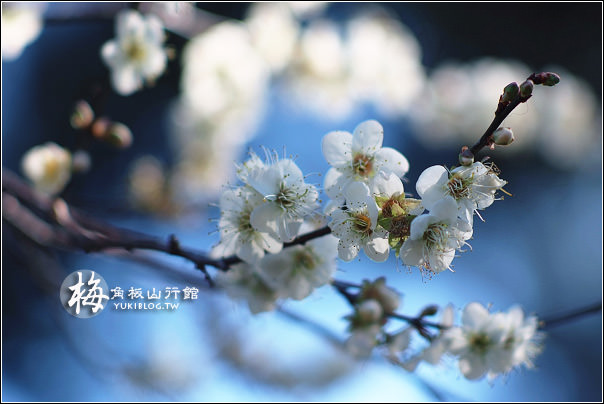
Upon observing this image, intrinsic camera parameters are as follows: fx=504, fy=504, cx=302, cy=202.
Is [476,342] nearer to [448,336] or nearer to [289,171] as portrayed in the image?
[448,336]

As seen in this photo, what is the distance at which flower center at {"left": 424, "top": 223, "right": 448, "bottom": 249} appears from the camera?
33.6 inches

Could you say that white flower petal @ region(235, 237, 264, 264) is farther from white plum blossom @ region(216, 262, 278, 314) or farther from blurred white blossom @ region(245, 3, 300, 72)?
blurred white blossom @ region(245, 3, 300, 72)

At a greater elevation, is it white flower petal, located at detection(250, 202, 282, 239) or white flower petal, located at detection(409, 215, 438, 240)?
white flower petal, located at detection(250, 202, 282, 239)

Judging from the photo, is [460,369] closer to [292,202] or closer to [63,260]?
[292,202]

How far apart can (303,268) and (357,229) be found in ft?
0.74

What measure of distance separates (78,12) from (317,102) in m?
1.47

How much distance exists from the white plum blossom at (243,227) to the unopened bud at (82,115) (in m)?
0.72

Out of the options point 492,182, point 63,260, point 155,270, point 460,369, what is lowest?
point 460,369

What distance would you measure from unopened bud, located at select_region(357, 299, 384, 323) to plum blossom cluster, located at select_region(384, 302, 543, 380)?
0.09 metres

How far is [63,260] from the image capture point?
12.8ft

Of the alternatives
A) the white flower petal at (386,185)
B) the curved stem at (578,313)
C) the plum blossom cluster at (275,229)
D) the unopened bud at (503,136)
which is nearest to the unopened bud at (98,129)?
the plum blossom cluster at (275,229)

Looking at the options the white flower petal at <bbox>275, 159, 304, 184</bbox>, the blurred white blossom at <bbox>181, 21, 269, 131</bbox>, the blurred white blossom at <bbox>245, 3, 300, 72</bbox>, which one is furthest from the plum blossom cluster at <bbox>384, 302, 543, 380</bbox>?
the blurred white blossom at <bbox>245, 3, 300, 72</bbox>

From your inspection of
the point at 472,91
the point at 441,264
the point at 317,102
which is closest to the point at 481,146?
the point at 441,264

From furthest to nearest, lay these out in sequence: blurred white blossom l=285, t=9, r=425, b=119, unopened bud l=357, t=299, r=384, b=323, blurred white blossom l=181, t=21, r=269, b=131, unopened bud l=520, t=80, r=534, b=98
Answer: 1. blurred white blossom l=285, t=9, r=425, b=119
2. blurred white blossom l=181, t=21, r=269, b=131
3. unopened bud l=357, t=299, r=384, b=323
4. unopened bud l=520, t=80, r=534, b=98
